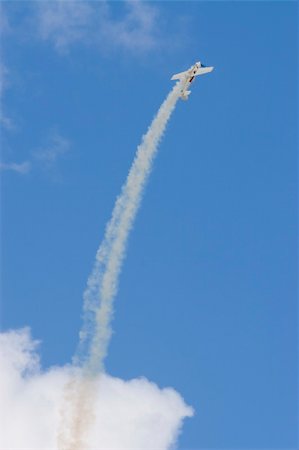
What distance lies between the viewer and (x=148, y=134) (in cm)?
9756

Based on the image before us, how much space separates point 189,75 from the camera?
10500cm

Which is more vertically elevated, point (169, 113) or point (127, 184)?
point (169, 113)

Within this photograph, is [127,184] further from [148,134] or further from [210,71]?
[210,71]

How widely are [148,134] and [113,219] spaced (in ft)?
44.7

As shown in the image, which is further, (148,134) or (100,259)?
(148,134)

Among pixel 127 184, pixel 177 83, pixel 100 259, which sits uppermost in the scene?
pixel 177 83

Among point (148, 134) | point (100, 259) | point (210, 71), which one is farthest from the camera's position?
point (210, 71)

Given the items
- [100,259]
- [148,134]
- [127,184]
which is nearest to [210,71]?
[148,134]

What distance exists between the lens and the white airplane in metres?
103

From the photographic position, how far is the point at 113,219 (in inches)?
3647

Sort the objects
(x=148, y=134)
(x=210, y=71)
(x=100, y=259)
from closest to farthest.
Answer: (x=100, y=259) < (x=148, y=134) < (x=210, y=71)

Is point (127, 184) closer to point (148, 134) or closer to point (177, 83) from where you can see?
point (148, 134)

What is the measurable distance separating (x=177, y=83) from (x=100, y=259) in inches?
1187

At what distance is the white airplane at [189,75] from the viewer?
10275 cm
